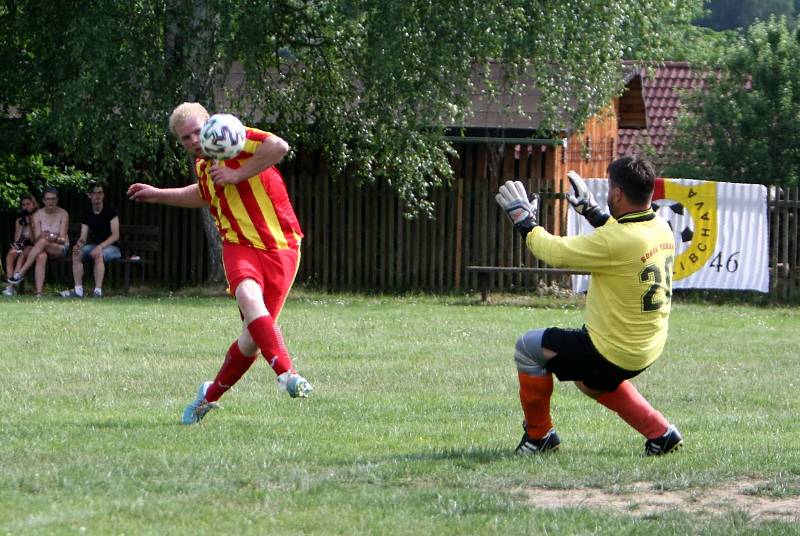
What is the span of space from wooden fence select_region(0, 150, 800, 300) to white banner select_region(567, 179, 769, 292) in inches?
37.2

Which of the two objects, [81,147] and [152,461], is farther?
[81,147]

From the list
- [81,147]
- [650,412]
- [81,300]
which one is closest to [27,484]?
[650,412]

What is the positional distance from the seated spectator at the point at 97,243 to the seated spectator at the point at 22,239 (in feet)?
2.57

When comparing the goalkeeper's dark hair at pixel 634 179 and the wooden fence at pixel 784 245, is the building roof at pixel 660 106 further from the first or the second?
the goalkeeper's dark hair at pixel 634 179

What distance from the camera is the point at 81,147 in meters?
20.0

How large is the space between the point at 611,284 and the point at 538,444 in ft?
3.29

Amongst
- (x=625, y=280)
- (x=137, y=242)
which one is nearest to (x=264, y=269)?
(x=625, y=280)

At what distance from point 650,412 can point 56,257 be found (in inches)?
582

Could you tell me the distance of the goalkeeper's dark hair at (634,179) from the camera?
6.97m

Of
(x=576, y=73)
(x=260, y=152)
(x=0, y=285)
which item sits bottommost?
(x=0, y=285)

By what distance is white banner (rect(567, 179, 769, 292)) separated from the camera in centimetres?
2059

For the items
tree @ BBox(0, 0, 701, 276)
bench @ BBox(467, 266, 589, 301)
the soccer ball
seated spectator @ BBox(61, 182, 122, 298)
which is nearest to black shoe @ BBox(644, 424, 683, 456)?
the soccer ball

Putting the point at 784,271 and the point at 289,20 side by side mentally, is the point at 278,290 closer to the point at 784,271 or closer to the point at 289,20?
the point at 289,20

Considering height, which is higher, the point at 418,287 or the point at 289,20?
the point at 289,20
